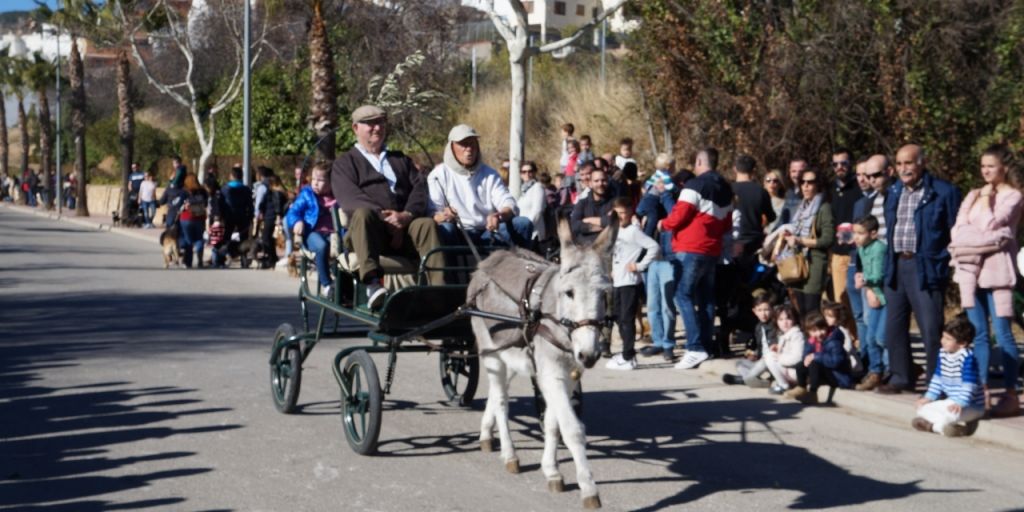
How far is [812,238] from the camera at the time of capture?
1377cm

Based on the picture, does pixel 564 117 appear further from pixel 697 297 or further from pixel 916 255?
pixel 916 255

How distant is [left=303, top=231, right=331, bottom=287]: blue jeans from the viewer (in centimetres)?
1338

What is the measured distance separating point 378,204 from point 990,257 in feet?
16.7

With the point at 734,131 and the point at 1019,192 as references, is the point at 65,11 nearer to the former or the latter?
the point at 734,131

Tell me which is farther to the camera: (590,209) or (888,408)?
(590,209)

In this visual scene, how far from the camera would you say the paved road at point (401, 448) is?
8203 millimetres

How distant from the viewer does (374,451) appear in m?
9.23

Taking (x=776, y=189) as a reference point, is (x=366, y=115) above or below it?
above

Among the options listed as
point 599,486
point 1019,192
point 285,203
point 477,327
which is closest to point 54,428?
point 477,327

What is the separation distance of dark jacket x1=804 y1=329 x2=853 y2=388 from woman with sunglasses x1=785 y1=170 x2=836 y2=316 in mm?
1951

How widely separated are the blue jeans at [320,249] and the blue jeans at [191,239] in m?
12.1

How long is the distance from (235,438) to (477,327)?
2207 millimetres

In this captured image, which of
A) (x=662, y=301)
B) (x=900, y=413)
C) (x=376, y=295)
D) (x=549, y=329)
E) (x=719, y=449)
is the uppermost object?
(x=376, y=295)

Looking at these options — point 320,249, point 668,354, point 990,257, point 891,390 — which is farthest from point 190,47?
point 990,257
